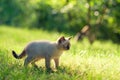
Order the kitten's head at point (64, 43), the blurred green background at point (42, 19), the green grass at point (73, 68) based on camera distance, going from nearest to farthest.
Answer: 1. the green grass at point (73, 68)
2. the kitten's head at point (64, 43)
3. the blurred green background at point (42, 19)

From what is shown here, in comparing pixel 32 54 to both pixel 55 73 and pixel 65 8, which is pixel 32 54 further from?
pixel 65 8

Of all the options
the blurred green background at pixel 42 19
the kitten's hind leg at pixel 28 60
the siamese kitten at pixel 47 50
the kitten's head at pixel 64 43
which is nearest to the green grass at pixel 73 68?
the kitten's hind leg at pixel 28 60

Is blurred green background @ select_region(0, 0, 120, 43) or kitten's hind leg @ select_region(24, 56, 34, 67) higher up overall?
kitten's hind leg @ select_region(24, 56, 34, 67)

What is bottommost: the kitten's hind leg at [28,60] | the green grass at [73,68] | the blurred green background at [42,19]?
the blurred green background at [42,19]

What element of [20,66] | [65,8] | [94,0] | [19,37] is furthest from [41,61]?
[19,37]

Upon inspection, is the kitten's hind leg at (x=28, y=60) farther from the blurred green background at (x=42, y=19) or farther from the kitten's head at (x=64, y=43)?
the blurred green background at (x=42, y=19)

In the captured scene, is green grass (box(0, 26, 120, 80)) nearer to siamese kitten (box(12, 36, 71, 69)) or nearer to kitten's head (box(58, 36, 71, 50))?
siamese kitten (box(12, 36, 71, 69))

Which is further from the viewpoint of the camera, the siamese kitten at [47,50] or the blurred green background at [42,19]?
the blurred green background at [42,19]

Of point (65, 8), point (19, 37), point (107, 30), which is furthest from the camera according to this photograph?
point (107, 30)

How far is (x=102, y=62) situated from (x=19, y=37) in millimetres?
11457

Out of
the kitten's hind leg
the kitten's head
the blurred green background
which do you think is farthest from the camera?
the blurred green background

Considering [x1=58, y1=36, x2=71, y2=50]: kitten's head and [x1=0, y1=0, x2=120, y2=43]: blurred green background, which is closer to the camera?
[x1=58, y1=36, x2=71, y2=50]: kitten's head

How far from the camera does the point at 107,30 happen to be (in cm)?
2469

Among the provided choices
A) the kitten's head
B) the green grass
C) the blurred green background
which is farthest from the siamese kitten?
the blurred green background
